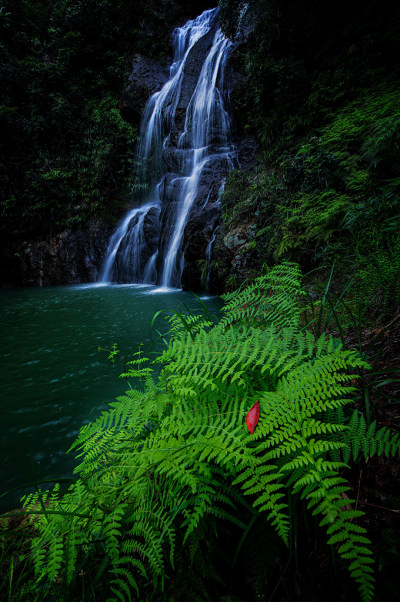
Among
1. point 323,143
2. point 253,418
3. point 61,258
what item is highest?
point 323,143

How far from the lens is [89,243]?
615 inches

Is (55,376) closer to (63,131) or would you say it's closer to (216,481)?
(216,481)

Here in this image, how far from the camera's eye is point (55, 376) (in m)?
4.01

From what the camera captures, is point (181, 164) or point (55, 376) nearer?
point (55, 376)

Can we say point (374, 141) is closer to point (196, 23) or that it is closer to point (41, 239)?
point (41, 239)

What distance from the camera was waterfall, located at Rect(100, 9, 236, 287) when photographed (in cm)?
1046

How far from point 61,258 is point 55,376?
45.1ft

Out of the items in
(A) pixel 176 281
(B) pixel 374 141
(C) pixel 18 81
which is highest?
(C) pixel 18 81

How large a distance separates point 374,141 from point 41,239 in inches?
699

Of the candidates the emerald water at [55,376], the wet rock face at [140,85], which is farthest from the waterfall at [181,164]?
the emerald water at [55,376]

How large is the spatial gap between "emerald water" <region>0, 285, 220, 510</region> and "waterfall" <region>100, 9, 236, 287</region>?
379 centimetres

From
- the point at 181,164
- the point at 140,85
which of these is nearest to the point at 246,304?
the point at 181,164

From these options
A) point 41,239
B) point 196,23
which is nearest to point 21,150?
point 41,239

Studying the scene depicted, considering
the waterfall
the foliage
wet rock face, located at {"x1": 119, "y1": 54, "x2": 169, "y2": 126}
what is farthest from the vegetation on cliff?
wet rock face, located at {"x1": 119, "y1": 54, "x2": 169, "y2": 126}
